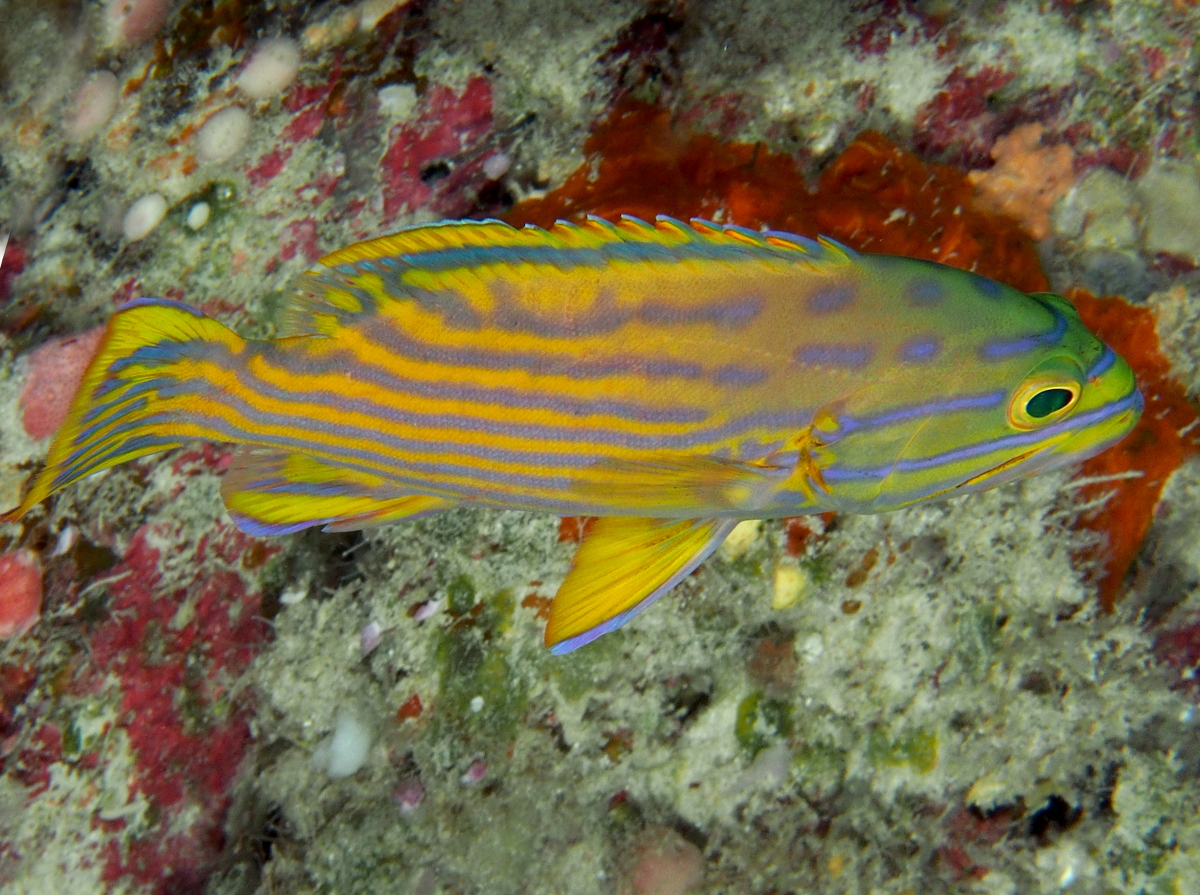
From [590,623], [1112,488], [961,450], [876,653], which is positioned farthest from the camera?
[876,653]

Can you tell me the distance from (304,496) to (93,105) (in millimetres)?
3164

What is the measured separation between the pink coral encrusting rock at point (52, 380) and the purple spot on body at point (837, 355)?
3.21 m

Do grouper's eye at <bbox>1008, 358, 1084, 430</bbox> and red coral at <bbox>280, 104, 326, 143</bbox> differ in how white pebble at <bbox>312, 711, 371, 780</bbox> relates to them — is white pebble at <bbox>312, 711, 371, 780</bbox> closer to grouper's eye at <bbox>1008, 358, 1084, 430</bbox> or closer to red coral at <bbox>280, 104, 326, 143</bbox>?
red coral at <bbox>280, 104, 326, 143</bbox>

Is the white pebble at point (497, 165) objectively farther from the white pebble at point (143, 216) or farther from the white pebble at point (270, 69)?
the white pebble at point (143, 216)

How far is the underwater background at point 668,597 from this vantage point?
2756 mm

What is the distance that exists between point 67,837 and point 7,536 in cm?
134

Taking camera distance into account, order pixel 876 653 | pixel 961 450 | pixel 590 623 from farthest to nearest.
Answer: pixel 876 653 → pixel 590 623 → pixel 961 450

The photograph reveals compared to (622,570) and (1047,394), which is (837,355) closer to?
(1047,394)

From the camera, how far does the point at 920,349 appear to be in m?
1.82

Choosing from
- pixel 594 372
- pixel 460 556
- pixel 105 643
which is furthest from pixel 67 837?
pixel 594 372

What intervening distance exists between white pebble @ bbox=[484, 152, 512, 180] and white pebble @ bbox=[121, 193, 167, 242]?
1.70m

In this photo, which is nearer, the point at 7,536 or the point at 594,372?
the point at 594,372

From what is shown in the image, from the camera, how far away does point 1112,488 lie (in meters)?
2.69

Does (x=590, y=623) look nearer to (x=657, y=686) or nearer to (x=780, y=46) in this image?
(x=657, y=686)
